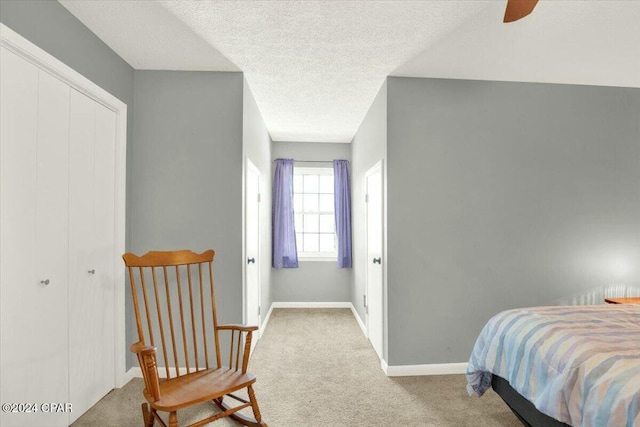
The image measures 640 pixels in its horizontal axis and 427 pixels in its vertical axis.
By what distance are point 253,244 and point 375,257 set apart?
1.29m

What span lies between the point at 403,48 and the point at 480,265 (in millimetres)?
1927

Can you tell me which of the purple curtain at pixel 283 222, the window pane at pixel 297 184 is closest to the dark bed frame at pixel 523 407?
the purple curtain at pixel 283 222

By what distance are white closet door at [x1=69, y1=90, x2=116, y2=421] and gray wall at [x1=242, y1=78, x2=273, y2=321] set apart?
1.09m

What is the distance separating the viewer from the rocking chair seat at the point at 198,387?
1.81 meters

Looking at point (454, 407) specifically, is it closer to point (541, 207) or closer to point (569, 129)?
point (541, 207)

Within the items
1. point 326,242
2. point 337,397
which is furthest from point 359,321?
point 337,397

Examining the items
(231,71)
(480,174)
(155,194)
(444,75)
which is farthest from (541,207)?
(155,194)

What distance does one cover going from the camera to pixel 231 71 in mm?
2996

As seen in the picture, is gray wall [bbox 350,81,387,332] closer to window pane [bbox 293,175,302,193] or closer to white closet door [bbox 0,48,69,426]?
window pane [bbox 293,175,302,193]

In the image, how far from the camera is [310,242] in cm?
557

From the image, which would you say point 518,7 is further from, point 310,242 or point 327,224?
point 310,242

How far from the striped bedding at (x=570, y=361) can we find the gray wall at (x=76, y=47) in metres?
2.74

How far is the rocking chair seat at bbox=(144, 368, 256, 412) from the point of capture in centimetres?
181

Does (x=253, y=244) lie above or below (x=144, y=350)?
above
